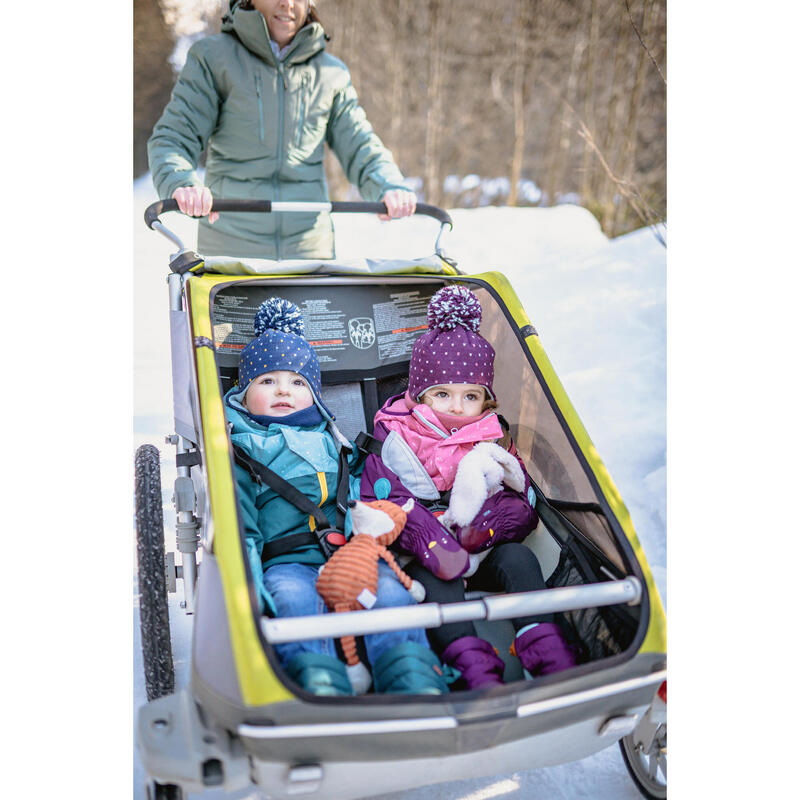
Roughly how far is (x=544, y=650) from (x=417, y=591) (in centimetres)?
28

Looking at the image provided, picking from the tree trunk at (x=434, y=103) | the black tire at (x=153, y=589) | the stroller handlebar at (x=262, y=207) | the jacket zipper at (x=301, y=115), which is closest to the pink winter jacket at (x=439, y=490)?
the black tire at (x=153, y=589)

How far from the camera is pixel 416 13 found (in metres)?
5.77

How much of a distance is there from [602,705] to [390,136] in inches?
219

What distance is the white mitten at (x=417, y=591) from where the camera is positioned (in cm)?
153

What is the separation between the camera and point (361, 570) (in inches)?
57.4

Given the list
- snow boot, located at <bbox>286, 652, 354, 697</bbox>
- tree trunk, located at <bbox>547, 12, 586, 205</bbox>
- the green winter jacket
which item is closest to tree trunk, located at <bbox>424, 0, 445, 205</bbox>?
tree trunk, located at <bbox>547, 12, 586, 205</bbox>

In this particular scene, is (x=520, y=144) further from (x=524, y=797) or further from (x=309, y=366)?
(x=524, y=797)

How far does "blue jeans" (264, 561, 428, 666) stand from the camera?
4.45 ft

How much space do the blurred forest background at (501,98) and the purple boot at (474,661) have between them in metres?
3.58

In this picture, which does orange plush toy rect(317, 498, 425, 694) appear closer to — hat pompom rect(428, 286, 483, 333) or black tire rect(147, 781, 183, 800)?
black tire rect(147, 781, 183, 800)

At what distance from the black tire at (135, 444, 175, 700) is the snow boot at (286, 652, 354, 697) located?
0.49m

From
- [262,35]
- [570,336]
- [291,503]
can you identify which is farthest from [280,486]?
[570,336]

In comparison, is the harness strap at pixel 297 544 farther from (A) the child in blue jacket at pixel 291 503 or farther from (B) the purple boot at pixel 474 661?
(B) the purple boot at pixel 474 661
